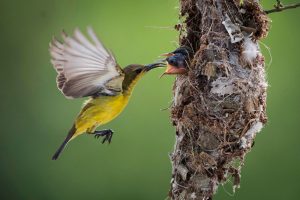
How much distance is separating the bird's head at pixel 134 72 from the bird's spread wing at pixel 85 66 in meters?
0.05

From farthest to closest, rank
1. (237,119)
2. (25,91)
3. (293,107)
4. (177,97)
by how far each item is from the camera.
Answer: (25,91) → (293,107) → (177,97) → (237,119)

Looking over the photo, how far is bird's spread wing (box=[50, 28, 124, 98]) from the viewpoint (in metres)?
3.47

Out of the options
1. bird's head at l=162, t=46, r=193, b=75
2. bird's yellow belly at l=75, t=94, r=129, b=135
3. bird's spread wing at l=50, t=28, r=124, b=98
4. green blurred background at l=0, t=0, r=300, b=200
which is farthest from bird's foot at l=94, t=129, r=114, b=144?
green blurred background at l=0, t=0, r=300, b=200

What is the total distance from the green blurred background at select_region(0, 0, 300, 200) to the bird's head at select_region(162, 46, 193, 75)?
197cm

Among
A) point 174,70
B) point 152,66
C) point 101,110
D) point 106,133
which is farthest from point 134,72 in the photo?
point 106,133

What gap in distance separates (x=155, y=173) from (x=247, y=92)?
2794 mm

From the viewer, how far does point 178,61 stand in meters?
3.90

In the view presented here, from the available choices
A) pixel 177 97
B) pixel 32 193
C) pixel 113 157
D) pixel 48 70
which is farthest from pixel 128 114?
pixel 177 97

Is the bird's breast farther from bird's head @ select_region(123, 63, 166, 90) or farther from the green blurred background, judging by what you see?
the green blurred background

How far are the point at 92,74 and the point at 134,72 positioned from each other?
0.29 meters

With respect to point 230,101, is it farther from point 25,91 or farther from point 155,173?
point 25,91

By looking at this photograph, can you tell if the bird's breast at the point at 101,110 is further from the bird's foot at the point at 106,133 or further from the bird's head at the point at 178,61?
the bird's head at the point at 178,61

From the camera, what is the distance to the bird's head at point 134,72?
12.6 ft

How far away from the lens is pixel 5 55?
22.3 ft
